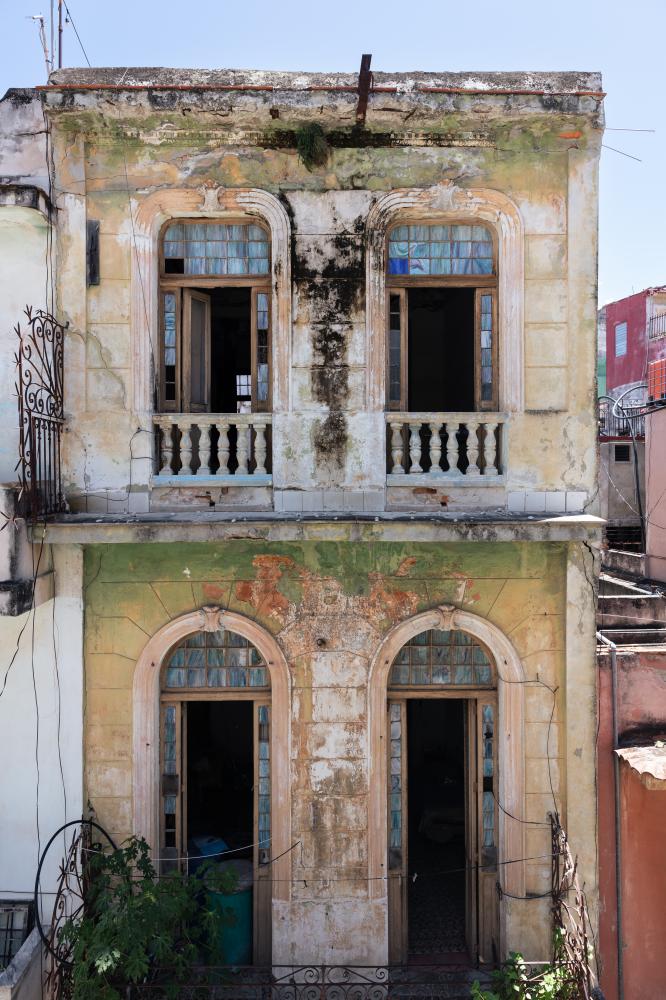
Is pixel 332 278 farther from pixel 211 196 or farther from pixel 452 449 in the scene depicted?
pixel 452 449

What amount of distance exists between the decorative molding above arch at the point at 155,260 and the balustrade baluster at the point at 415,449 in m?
1.17

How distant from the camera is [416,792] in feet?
33.0

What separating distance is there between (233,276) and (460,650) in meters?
4.15

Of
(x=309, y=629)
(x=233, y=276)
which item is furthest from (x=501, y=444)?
(x=233, y=276)

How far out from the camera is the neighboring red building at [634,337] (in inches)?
914

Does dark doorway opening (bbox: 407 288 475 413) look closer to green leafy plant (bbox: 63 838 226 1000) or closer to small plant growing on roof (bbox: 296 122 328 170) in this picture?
small plant growing on roof (bbox: 296 122 328 170)

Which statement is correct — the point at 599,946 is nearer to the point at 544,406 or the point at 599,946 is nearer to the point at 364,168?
the point at 544,406

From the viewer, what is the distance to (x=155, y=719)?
6754 millimetres

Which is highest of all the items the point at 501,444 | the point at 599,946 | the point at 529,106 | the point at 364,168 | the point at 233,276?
the point at 529,106

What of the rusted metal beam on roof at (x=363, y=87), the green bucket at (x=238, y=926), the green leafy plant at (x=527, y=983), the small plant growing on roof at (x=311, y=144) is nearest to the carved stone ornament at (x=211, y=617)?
the green bucket at (x=238, y=926)

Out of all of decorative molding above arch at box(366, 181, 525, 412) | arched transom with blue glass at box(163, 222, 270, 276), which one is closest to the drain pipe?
decorative molding above arch at box(366, 181, 525, 412)

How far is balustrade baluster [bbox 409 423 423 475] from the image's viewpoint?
6617 millimetres

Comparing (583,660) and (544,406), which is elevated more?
(544,406)

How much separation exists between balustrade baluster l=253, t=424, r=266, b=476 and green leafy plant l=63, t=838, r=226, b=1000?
341cm
